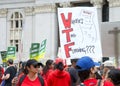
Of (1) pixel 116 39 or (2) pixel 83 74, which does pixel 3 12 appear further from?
(2) pixel 83 74

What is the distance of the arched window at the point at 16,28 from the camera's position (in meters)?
38.7

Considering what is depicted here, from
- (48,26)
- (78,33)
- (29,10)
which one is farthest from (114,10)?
(78,33)

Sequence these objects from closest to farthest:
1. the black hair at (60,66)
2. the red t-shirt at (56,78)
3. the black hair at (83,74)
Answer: the black hair at (83,74) → the black hair at (60,66) → the red t-shirt at (56,78)

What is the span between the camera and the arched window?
38688 millimetres

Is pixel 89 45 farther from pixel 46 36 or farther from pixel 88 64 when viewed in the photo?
pixel 46 36

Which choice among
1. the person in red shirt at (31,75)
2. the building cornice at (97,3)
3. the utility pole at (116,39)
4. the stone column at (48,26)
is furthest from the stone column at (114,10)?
the person in red shirt at (31,75)

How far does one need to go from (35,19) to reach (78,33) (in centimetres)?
2758

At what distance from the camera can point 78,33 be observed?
9.88 meters

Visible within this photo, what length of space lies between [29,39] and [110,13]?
24.2 feet

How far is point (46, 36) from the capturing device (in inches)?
1443

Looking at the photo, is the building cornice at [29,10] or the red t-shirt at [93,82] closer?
the red t-shirt at [93,82]

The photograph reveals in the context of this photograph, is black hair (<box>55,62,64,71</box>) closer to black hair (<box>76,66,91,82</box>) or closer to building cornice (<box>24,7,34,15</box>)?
black hair (<box>76,66,91,82</box>)

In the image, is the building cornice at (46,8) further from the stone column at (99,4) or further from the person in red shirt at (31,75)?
the person in red shirt at (31,75)

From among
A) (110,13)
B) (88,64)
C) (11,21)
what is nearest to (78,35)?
(88,64)
